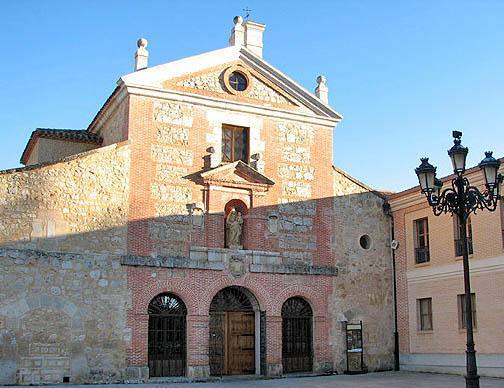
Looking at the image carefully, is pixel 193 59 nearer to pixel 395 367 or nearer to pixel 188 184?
pixel 188 184

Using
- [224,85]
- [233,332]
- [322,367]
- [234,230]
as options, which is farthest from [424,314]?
[224,85]

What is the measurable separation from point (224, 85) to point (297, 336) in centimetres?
850

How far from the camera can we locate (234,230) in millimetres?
21516

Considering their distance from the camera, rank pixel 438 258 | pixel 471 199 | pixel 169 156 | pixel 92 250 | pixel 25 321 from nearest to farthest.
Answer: pixel 471 199 → pixel 25 321 → pixel 92 250 → pixel 169 156 → pixel 438 258

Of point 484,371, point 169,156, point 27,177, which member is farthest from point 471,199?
point 27,177

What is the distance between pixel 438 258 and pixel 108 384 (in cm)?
1118

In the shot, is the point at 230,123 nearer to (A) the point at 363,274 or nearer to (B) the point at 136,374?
(A) the point at 363,274

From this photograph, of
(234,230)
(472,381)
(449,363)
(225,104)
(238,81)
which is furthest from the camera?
(238,81)

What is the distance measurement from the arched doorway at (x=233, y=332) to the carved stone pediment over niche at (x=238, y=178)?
325cm

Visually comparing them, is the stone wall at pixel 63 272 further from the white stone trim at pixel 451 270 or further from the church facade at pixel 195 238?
the white stone trim at pixel 451 270

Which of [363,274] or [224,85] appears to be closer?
[224,85]

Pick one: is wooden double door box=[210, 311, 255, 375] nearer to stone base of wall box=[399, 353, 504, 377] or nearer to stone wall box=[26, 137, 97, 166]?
stone base of wall box=[399, 353, 504, 377]

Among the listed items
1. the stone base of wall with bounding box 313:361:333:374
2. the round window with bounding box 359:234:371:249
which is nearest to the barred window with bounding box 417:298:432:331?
the round window with bounding box 359:234:371:249

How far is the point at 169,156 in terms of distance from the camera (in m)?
20.9
